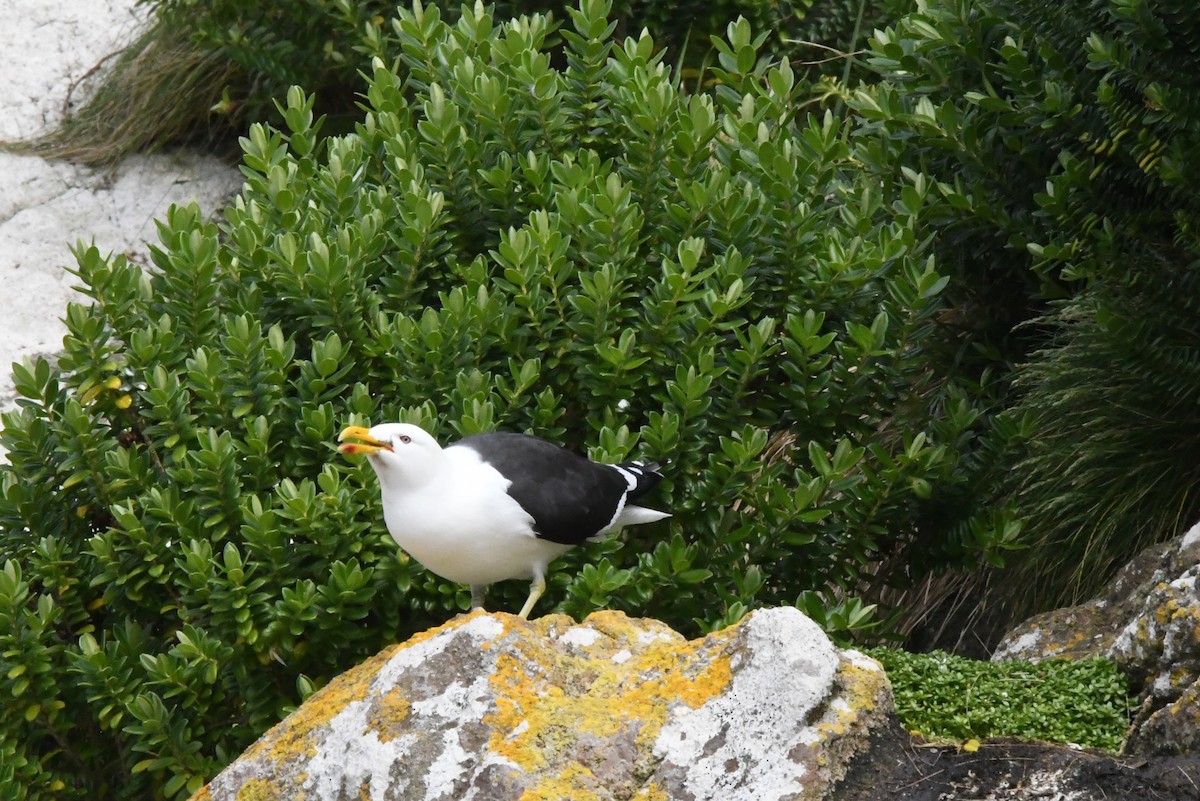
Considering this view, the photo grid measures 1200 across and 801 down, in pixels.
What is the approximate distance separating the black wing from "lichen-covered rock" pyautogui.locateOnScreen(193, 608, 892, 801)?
0.74 metres

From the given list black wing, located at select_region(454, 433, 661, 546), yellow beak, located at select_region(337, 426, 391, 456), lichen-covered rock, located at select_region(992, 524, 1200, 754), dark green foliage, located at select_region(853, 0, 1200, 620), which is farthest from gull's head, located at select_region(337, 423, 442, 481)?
dark green foliage, located at select_region(853, 0, 1200, 620)

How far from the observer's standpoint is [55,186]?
9844 millimetres

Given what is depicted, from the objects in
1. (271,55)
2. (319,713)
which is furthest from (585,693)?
(271,55)

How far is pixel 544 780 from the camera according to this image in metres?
3.37

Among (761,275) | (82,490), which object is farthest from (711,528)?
(82,490)

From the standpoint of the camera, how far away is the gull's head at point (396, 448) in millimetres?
4312

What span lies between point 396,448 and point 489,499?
332mm

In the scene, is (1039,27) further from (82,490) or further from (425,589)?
(82,490)

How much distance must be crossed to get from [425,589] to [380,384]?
2.83 ft

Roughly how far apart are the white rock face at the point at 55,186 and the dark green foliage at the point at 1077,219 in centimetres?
506

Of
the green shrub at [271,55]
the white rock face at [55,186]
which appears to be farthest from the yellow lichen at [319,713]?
the white rock face at [55,186]

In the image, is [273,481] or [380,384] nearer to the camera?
[273,481]

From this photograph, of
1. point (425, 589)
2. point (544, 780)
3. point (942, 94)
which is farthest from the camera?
point (942, 94)

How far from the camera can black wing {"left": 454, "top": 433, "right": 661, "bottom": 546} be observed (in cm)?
457
